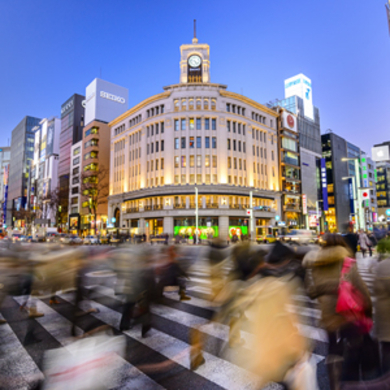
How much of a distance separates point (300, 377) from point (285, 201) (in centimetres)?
5918

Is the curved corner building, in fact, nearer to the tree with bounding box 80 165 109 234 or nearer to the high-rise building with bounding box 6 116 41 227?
the tree with bounding box 80 165 109 234

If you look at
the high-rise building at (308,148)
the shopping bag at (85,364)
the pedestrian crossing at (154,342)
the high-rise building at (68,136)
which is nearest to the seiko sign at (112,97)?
the high-rise building at (68,136)

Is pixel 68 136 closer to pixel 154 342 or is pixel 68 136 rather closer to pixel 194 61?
pixel 194 61

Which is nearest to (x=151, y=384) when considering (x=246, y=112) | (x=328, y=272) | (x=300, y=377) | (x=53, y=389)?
(x=53, y=389)

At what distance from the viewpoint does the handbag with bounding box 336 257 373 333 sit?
11.3ft

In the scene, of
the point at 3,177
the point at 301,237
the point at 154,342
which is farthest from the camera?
the point at 3,177

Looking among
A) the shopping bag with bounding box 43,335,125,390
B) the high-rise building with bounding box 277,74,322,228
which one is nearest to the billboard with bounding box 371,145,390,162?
the shopping bag with bounding box 43,335,125,390

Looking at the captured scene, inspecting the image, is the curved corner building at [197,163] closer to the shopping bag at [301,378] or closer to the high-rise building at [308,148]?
the high-rise building at [308,148]

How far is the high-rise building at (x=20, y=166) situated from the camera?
122125 millimetres

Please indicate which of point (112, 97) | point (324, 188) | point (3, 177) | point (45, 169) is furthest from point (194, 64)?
point (3, 177)

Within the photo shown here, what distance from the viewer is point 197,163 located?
4950 centimetres

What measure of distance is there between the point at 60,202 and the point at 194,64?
5076 cm

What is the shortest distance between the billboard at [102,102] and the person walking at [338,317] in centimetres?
8110

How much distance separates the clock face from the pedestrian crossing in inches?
2284
